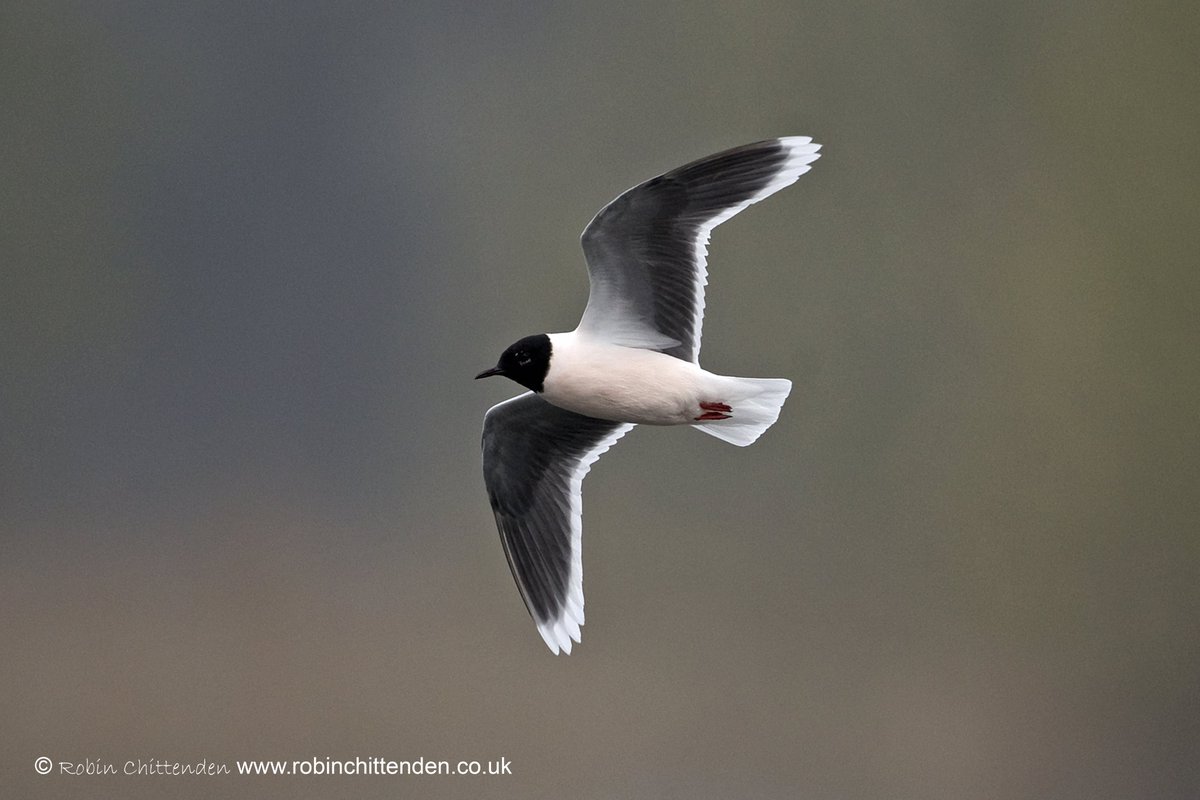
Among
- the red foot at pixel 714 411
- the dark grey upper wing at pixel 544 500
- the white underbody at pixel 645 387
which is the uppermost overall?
the white underbody at pixel 645 387

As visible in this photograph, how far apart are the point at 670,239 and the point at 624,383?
1.14ft

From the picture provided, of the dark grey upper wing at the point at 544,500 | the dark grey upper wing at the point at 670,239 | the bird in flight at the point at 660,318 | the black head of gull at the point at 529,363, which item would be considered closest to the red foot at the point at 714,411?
the bird in flight at the point at 660,318

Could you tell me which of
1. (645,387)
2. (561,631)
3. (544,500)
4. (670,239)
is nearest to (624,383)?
(645,387)

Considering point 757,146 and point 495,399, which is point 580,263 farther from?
point 757,146

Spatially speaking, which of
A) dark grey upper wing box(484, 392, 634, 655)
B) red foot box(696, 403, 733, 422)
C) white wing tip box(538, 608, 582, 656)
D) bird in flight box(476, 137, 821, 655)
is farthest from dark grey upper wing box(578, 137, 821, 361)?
white wing tip box(538, 608, 582, 656)

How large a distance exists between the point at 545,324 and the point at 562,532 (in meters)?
3.86

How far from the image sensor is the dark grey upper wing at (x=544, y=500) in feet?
12.0

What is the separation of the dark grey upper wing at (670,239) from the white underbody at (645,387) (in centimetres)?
8

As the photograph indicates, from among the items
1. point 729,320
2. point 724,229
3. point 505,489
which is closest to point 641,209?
point 505,489

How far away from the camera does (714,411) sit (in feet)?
10.7

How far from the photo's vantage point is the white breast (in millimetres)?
3195

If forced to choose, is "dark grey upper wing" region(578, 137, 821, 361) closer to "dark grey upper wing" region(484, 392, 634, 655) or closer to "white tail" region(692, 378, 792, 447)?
"white tail" region(692, 378, 792, 447)

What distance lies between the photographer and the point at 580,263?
7281mm

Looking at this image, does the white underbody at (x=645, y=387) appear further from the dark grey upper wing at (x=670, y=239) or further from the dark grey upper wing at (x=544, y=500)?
the dark grey upper wing at (x=544, y=500)
